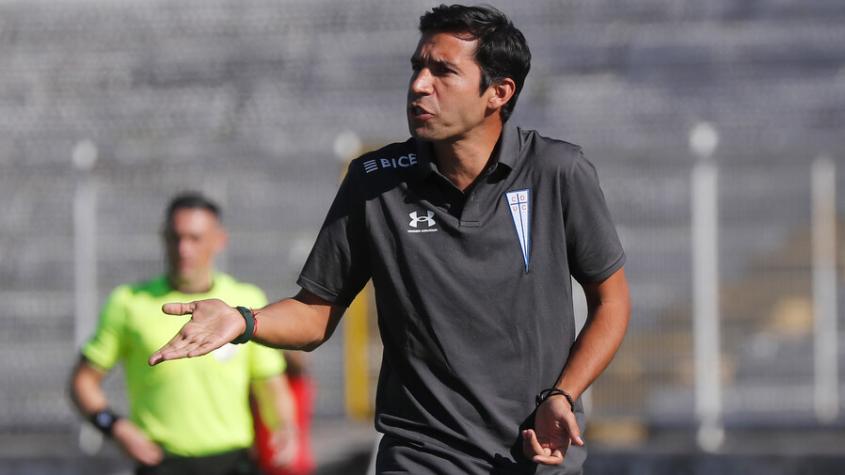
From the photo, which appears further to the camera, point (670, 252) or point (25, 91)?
→ point (25, 91)

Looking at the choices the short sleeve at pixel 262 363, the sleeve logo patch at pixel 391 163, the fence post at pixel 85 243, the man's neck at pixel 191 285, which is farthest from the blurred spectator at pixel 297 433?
the sleeve logo patch at pixel 391 163

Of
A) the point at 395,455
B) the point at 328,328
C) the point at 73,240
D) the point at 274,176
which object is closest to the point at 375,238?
the point at 328,328

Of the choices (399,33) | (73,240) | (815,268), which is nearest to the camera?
(815,268)

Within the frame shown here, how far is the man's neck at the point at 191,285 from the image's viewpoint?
6496 mm

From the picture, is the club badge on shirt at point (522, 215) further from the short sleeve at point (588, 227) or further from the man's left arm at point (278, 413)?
the man's left arm at point (278, 413)

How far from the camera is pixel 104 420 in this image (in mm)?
6305

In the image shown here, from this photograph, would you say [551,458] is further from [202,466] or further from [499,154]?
[202,466]

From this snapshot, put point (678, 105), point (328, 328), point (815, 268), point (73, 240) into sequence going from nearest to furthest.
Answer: point (328, 328) < point (815, 268) < point (73, 240) < point (678, 105)

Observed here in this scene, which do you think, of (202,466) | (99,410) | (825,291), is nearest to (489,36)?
(202,466)

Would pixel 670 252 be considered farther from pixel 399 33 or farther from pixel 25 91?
pixel 25 91

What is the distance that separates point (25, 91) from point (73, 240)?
3.17 meters

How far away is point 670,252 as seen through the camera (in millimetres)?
10836

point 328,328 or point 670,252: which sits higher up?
point 328,328

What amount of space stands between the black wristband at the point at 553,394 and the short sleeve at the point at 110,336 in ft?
10.7
